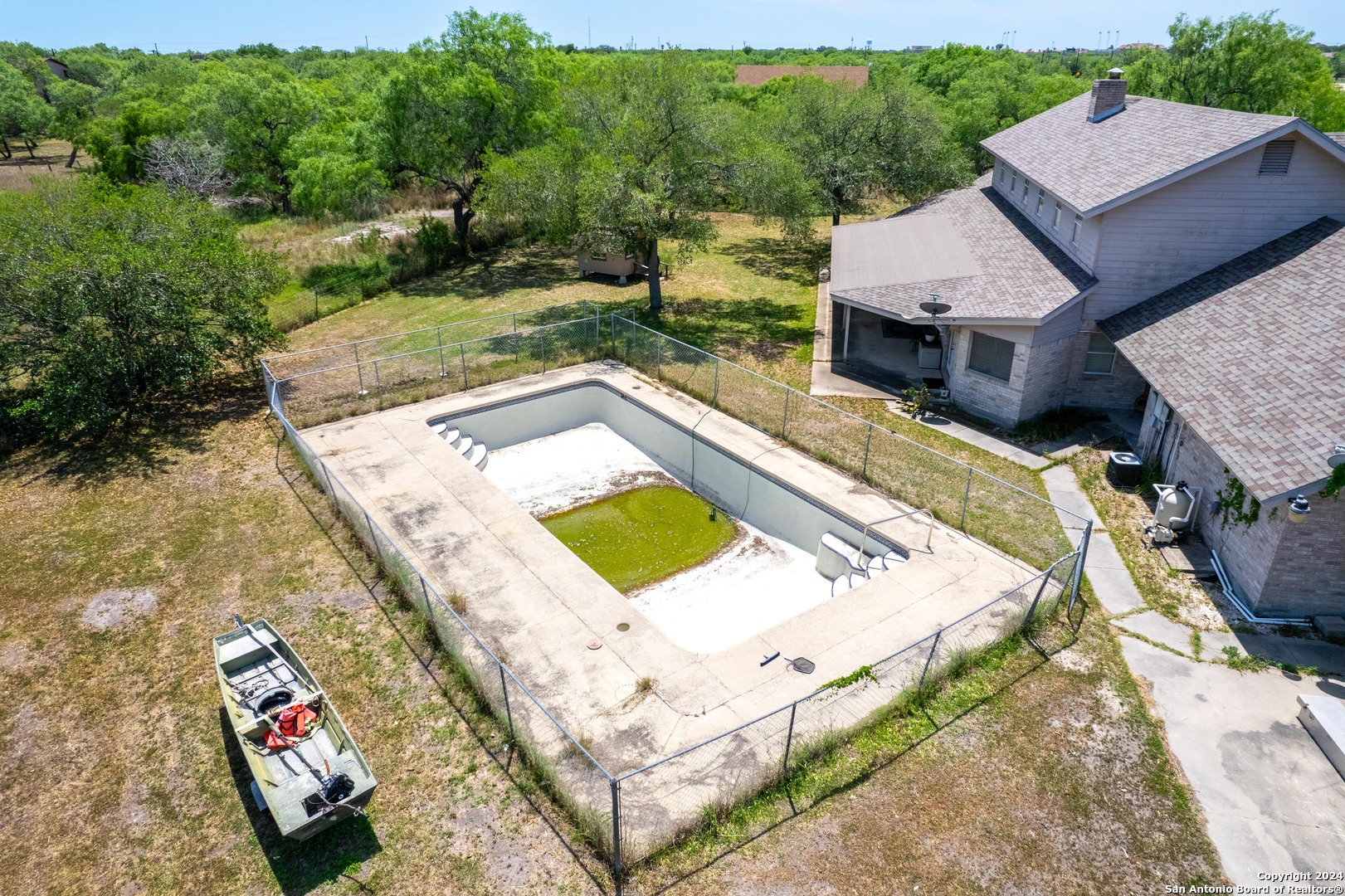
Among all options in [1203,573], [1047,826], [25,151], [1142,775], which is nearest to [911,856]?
[1047,826]

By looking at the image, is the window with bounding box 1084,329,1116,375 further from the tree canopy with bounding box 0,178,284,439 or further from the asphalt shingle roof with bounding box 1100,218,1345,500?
the tree canopy with bounding box 0,178,284,439

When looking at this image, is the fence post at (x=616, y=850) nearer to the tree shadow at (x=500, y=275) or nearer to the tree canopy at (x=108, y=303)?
the tree canopy at (x=108, y=303)

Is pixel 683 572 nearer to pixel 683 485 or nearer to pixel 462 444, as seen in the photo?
pixel 683 485

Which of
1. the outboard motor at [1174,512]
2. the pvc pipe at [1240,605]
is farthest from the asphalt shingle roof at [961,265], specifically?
the pvc pipe at [1240,605]

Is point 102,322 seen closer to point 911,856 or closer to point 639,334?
point 639,334

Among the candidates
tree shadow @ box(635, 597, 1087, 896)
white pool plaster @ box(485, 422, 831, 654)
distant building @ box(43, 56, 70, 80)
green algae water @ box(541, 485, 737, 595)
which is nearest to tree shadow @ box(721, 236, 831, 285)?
white pool plaster @ box(485, 422, 831, 654)

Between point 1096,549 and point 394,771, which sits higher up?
point 1096,549

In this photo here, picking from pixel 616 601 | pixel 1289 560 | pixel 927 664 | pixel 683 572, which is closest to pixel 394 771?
pixel 616 601
